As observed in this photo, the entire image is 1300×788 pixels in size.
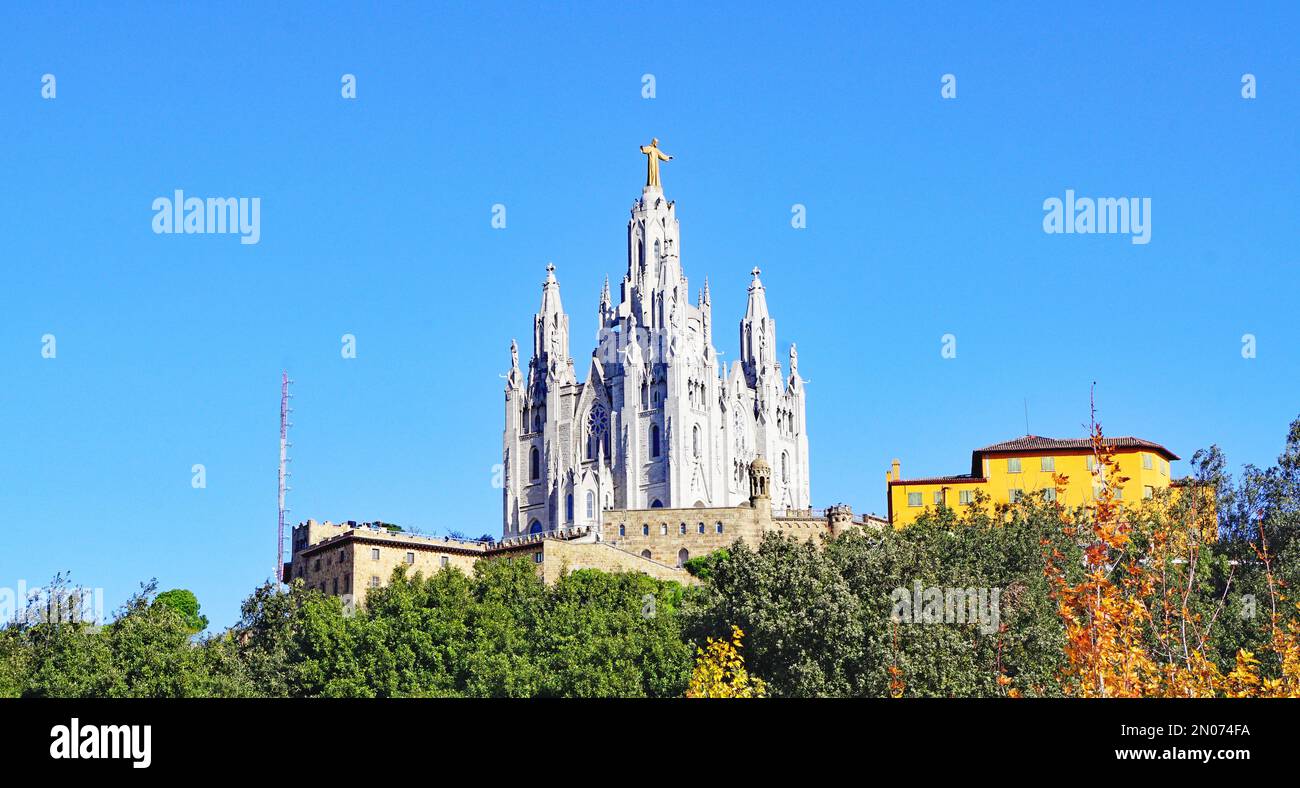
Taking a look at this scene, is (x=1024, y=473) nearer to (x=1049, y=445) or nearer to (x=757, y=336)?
(x=1049, y=445)

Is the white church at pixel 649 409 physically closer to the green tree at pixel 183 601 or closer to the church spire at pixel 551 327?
the church spire at pixel 551 327

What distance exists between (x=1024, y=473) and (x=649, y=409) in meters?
36.7

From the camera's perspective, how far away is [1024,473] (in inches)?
4321

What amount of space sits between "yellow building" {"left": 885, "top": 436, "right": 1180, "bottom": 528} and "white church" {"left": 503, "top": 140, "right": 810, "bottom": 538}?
23574 mm

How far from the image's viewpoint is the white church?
134 m

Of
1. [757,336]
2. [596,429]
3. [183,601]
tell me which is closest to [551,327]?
[596,429]

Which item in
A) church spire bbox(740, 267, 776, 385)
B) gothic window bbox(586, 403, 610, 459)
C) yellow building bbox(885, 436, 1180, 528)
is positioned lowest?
A: yellow building bbox(885, 436, 1180, 528)

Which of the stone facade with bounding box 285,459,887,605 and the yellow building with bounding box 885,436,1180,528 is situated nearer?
the stone facade with bounding box 285,459,887,605

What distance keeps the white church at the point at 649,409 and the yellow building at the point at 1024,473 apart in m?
23.6

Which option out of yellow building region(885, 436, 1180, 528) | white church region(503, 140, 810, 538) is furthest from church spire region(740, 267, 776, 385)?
yellow building region(885, 436, 1180, 528)

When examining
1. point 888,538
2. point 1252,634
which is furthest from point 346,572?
point 1252,634

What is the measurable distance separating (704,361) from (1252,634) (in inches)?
3330

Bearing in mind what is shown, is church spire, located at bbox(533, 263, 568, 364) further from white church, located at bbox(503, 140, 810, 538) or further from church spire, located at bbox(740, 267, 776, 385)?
church spire, located at bbox(740, 267, 776, 385)
